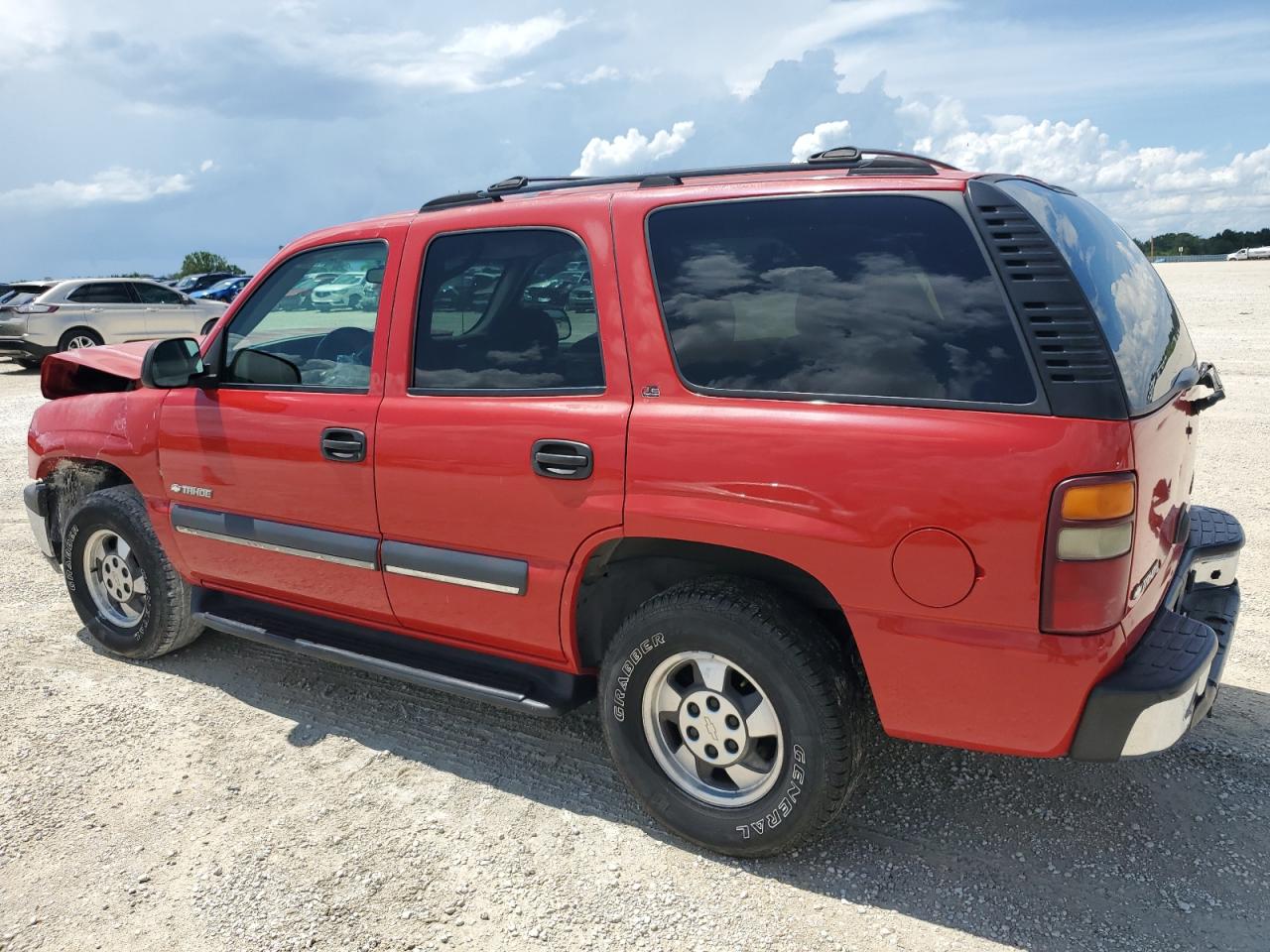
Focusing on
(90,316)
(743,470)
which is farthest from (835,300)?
(90,316)

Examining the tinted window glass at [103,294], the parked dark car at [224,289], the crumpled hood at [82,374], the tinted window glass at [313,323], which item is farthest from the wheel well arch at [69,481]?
the parked dark car at [224,289]

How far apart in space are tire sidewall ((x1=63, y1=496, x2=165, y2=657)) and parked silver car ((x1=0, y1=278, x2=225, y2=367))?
1302cm

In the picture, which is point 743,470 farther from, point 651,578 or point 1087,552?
point 1087,552

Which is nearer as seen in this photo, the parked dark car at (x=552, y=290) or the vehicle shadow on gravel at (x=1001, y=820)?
the vehicle shadow on gravel at (x=1001, y=820)

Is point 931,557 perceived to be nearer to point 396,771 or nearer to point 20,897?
point 396,771

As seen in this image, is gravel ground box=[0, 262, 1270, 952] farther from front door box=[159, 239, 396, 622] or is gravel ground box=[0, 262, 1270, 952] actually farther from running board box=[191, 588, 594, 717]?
front door box=[159, 239, 396, 622]

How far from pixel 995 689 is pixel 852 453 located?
2.28ft

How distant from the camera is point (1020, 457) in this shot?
2314mm

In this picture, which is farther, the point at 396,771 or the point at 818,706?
the point at 396,771

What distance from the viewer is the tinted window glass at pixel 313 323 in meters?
3.54

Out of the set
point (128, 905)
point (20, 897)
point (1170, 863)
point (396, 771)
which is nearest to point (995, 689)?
point (1170, 863)

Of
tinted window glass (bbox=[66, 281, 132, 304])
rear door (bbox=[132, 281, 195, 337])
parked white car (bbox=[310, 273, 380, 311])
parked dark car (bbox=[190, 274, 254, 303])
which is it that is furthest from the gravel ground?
parked dark car (bbox=[190, 274, 254, 303])

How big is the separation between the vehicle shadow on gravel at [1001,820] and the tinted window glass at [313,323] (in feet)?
4.59

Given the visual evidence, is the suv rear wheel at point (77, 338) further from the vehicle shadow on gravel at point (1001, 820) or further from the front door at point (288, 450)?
the vehicle shadow on gravel at point (1001, 820)
